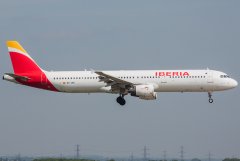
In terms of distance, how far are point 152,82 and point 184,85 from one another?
4302 millimetres

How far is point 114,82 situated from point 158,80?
19.7ft

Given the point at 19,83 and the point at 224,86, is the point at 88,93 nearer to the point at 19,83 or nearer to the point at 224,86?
the point at 19,83

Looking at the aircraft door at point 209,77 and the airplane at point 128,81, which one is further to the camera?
the aircraft door at point 209,77

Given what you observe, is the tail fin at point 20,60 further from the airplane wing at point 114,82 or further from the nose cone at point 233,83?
the nose cone at point 233,83

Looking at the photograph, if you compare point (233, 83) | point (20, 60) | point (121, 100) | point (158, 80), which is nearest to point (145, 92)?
point (158, 80)

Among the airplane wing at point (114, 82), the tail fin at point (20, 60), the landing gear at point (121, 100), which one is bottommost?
the landing gear at point (121, 100)

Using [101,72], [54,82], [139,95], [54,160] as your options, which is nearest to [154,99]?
[139,95]

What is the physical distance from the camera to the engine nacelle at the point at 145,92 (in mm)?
84875

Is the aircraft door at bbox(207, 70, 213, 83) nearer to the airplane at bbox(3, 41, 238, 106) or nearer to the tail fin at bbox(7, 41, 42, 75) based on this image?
the airplane at bbox(3, 41, 238, 106)

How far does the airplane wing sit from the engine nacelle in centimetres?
113

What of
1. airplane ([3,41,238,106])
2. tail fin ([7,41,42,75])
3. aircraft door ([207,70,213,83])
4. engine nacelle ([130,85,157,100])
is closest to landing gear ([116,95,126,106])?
airplane ([3,41,238,106])

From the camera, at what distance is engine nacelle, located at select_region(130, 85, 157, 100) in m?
84.9

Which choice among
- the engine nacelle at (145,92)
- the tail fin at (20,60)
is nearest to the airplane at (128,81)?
the engine nacelle at (145,92)

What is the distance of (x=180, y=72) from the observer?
87.1 m
